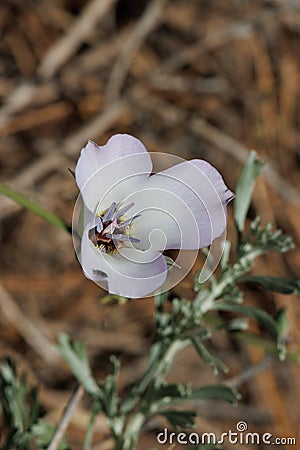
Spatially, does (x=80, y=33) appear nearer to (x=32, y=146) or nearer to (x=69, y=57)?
(x=69, y=57)

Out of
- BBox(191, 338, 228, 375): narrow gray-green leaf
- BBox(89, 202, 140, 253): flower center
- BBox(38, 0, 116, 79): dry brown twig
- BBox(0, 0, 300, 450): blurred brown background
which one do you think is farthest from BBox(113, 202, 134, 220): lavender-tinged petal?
BBox(38, 0, 116, 79): dry brown twig

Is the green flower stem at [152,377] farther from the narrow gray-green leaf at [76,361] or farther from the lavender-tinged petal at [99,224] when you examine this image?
the lavender-tinged petal at [99,224]

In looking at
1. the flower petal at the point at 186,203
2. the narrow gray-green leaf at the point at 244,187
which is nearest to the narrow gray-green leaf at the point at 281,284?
the narrow gray-green leaf at the point at 244,187

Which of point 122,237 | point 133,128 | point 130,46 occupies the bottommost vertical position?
point 133,128

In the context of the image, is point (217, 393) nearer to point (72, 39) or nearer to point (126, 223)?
point (126, 223)

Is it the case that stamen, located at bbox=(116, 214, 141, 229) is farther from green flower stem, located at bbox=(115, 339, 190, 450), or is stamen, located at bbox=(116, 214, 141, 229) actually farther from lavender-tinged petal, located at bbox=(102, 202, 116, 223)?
green flower stem, located at bbox=(115, 339, 190, 450)

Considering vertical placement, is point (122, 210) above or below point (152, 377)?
above

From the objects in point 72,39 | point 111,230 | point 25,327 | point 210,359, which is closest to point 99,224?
point 111,230
